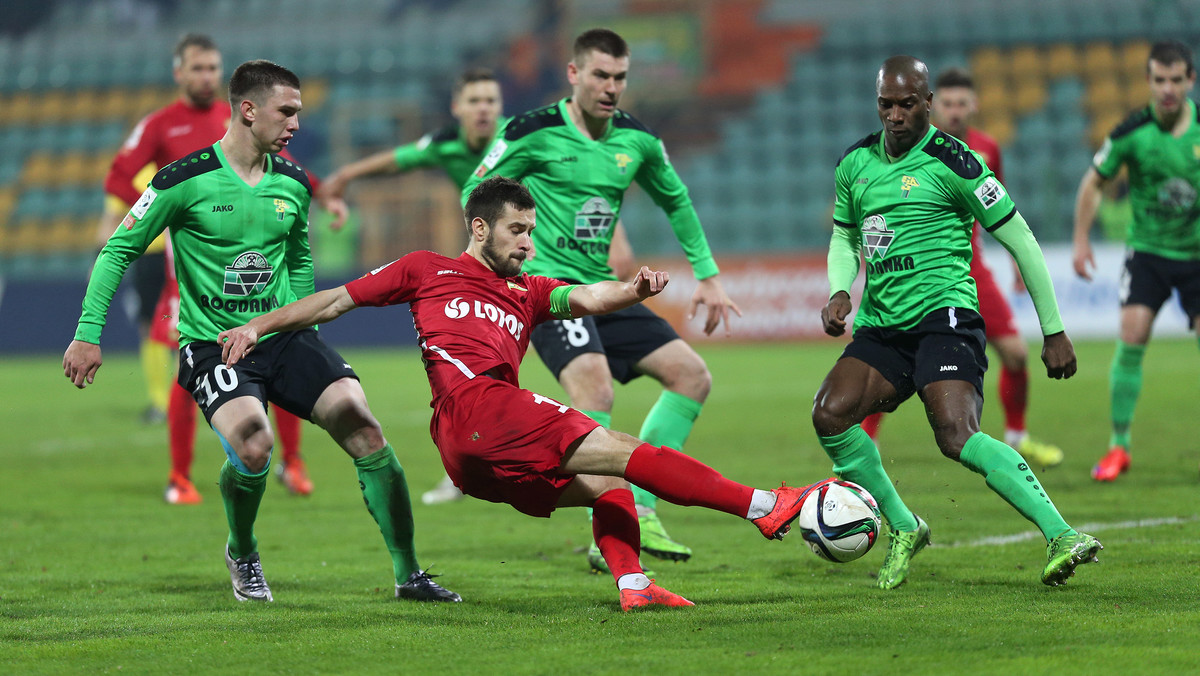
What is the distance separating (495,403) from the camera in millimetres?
4504

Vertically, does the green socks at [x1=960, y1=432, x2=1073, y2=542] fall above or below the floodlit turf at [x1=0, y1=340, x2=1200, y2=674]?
above

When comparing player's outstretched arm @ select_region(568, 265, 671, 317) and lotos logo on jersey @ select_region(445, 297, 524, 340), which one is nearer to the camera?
player's outstretched arm @ select_region(568, 265, 671, 317)

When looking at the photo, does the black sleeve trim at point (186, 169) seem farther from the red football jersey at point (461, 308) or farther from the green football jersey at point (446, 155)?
the green football jersey at point (446, 155)

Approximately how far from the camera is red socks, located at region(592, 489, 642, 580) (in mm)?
4680

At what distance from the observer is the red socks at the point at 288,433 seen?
8219mm

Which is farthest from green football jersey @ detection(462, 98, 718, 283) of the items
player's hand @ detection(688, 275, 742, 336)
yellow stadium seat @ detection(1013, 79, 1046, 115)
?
yellow stadium seat @ detection(1013, 79, 1046, 115)

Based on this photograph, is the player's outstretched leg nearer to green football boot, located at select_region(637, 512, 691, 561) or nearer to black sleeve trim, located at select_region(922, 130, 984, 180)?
green football boot, located at select_region(637, 512, 691, 561)

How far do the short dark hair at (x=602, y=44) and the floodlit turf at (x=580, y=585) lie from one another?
234 centimetres

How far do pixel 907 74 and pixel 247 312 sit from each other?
108 inches

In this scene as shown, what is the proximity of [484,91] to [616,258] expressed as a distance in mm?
1422

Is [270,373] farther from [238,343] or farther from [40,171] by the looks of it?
[40,171]

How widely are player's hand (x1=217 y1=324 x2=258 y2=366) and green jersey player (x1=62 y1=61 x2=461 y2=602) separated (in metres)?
0.41

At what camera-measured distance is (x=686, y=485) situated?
14.4 ft

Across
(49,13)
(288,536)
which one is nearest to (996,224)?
(288,536)
